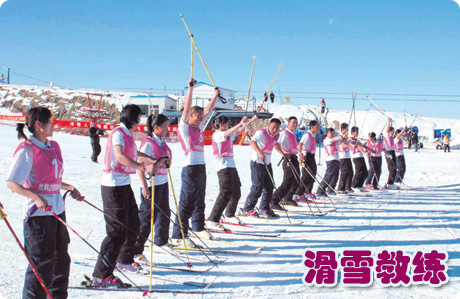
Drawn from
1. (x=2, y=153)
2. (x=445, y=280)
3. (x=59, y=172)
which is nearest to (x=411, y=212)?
(x=445, y=280)

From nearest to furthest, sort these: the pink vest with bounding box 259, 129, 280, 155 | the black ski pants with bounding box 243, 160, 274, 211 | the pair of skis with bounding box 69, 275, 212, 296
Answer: the pair of skis with bounding box 69, 275, 212, 296, the black ski pants with bounding box 243, 160, 274, 211, the pink vest with bounding box 259, 129, 280, 155

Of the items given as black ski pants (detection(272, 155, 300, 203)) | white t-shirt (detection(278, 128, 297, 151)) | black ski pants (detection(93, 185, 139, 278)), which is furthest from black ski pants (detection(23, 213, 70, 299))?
white t-shirt (detection(278, 128, 297, 151))

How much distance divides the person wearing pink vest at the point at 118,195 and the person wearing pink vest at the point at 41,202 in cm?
56

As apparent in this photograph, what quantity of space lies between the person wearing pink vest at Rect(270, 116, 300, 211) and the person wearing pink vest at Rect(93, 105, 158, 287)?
13.7ft

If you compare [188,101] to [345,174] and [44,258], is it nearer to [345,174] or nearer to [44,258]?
[44,258]

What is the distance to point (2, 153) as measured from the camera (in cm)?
1435

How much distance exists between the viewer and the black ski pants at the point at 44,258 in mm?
2922

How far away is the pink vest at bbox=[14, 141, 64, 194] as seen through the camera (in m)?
2.96

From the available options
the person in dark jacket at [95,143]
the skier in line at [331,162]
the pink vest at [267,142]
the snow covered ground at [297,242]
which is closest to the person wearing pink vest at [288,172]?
the pink vest at [267,142]

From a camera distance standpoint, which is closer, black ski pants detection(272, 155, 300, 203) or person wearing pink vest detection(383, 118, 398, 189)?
black ski pants detection(272, 155, 300, 203)

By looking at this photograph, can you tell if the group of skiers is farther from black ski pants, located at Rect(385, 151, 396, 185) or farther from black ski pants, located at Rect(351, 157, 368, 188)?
black ski pants, located at Rect(385, 151, 396, 185)

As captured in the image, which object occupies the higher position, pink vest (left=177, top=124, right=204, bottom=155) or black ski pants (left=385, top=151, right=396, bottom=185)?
pink vest (left=177, top=124, right=204, bottom=155)

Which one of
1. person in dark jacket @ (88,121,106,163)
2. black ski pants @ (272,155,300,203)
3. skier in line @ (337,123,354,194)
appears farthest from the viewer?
person in dark jacket @ (88,121,106,163)

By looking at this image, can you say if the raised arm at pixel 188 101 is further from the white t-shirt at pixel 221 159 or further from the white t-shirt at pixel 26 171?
the white t-shirt at pixel 26 171
